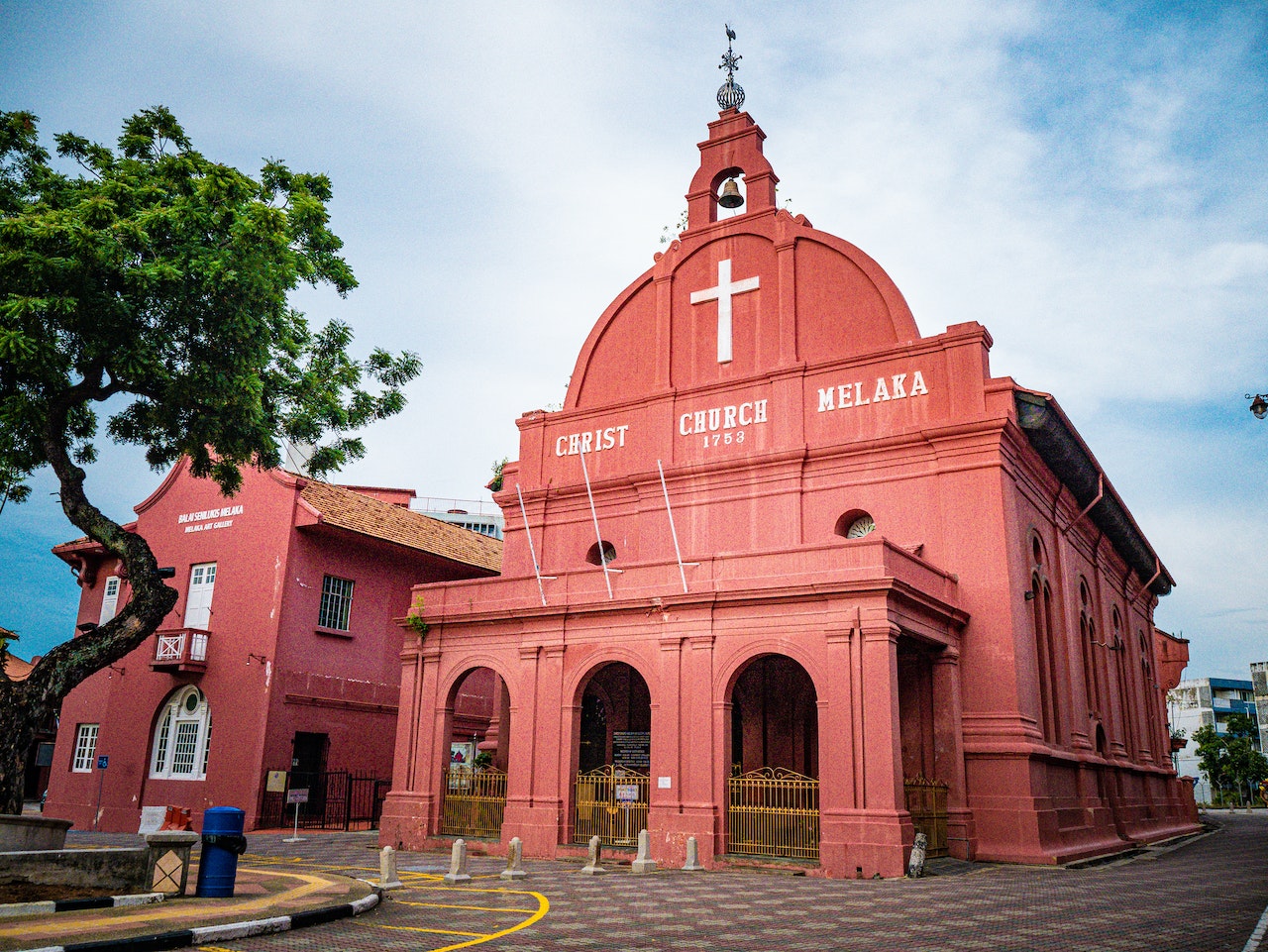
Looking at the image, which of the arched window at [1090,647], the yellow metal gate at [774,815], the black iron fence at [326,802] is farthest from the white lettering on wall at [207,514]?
the arched window at [1090,647]

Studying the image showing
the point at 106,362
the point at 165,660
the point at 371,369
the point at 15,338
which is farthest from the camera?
the point at 165,660

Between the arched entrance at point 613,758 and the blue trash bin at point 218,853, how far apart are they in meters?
8.04

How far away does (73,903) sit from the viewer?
33.7 ft

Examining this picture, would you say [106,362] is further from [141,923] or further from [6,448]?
[141,923]

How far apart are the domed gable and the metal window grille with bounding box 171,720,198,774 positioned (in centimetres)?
1358

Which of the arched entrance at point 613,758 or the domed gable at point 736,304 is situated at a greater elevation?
the domed gable at point 736,304

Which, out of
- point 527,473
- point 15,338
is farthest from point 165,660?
point 15,338

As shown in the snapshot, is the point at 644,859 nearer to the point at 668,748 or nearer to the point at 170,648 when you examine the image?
the point at 668,748

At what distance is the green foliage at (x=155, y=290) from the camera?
49.9 ft

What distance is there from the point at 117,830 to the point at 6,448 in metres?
14.6

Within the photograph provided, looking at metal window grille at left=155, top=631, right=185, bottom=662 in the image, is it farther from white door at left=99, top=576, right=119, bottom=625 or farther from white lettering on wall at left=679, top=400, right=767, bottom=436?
white lettering on wall at left=679, top=400, right=767, bottom=436

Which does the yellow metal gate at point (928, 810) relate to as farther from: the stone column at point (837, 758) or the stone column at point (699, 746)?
the stone column at point (699, 746)

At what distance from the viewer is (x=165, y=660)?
27.0 metres

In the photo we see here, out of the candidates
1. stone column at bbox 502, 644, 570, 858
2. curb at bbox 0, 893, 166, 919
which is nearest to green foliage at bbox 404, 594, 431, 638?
stone column at bbox 502, 644, 570, 858
